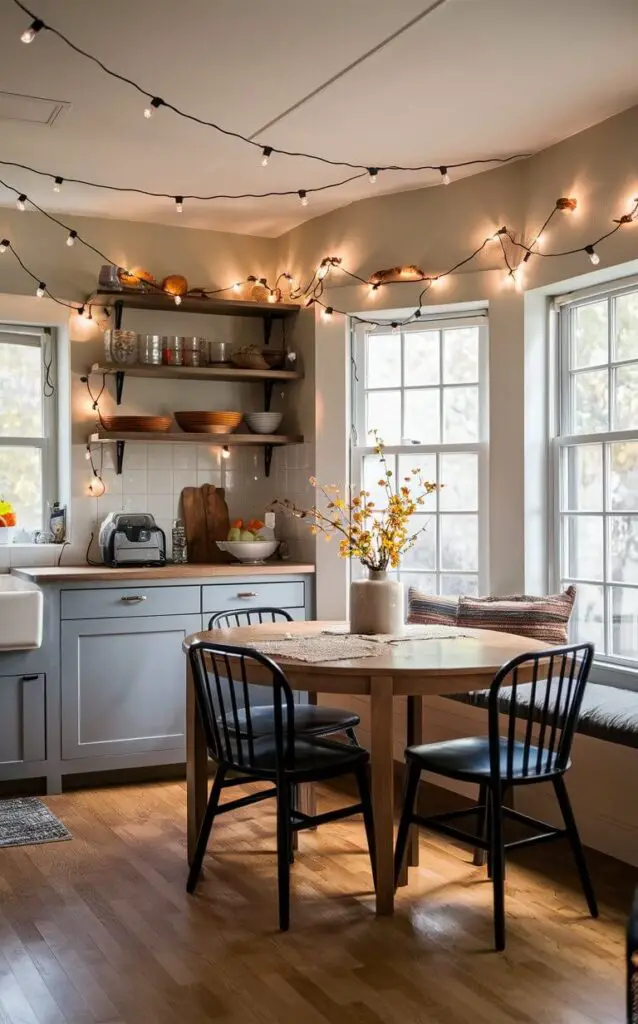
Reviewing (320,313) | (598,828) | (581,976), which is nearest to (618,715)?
(598,828)

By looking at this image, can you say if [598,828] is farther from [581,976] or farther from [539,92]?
[539,92]

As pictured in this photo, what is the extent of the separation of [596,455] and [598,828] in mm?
1588

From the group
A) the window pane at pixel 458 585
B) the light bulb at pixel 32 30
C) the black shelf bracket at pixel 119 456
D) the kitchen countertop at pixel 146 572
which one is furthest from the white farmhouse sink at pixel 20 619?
the light bulb at pixel 32 30

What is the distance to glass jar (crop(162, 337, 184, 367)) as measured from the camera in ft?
17.2

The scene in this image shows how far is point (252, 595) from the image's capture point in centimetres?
501

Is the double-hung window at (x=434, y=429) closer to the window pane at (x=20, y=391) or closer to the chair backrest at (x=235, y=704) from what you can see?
the window pane at (x=20, y=391)

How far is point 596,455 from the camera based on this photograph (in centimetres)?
445

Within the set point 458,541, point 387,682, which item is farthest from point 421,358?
point 387,682

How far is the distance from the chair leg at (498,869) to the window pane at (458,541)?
203 cm

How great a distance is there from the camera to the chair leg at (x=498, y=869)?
9.60 feet

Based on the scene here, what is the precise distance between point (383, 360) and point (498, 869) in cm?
288

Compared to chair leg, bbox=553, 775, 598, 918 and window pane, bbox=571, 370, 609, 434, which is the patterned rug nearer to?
chair leg, bbox=553, 775, 598, 918

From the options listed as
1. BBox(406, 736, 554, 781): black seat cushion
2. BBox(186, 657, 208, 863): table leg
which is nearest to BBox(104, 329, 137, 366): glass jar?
BBox(186, 657, 208, 863): table leg

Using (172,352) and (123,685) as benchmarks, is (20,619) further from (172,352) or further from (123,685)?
(172,352)
